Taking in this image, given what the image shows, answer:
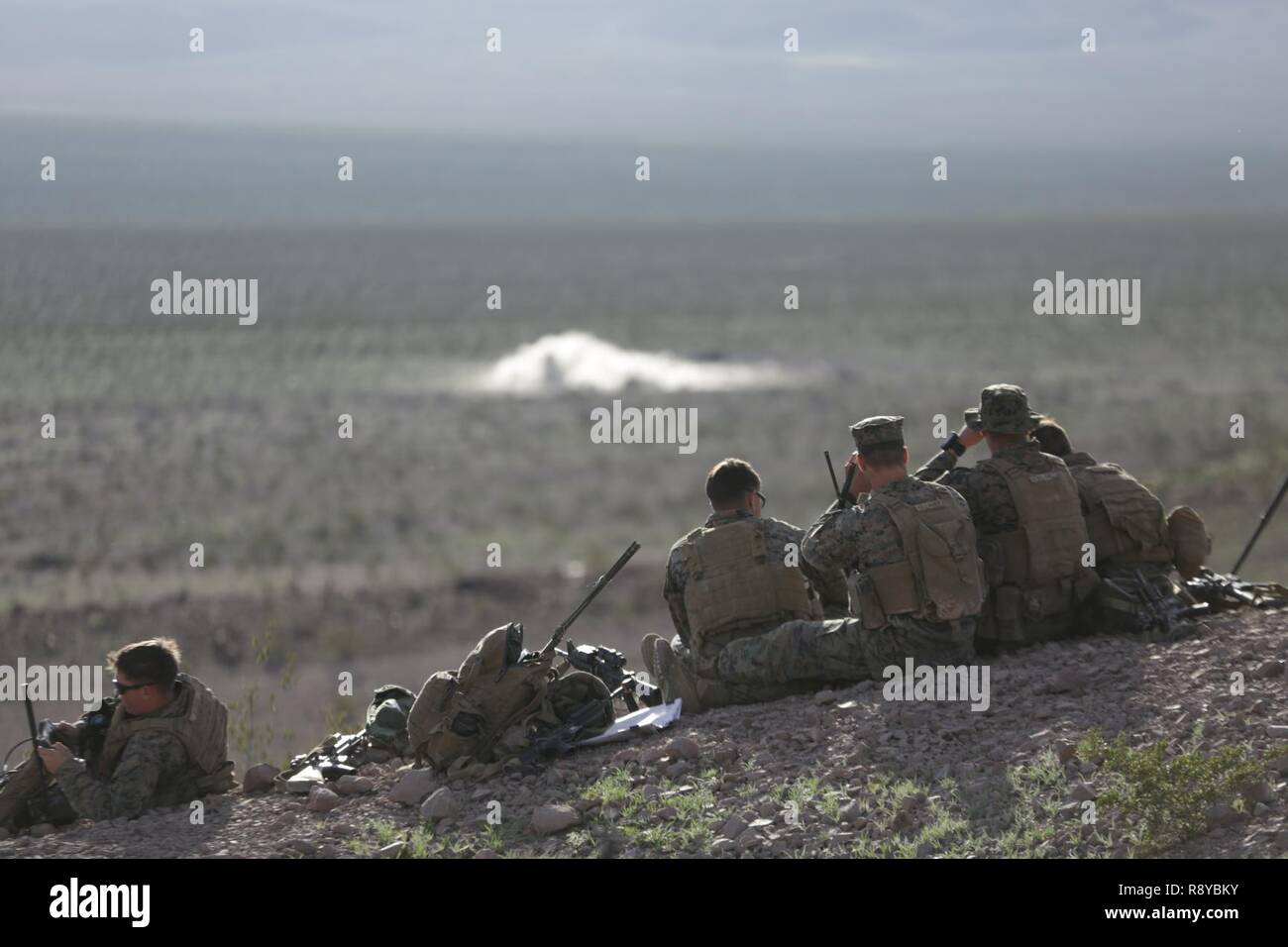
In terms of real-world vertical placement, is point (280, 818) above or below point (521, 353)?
below

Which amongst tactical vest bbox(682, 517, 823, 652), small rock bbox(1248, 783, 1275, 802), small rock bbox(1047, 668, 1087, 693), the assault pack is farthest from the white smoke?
small rock bbox(1248, 783, 1275, 802)

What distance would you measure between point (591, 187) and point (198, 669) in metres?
180

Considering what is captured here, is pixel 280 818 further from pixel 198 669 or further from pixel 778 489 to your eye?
pixel 778 489

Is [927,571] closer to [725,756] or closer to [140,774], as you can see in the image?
[725,756]

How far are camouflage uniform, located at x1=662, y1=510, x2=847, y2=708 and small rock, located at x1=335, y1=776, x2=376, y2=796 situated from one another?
5.53 feet

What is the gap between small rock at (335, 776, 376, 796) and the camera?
830 centimetres

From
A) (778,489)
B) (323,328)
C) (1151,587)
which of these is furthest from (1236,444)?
(323,328)

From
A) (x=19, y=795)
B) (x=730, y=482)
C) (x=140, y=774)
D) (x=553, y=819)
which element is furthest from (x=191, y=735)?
(x=730, y=482)

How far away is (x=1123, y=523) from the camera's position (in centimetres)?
932

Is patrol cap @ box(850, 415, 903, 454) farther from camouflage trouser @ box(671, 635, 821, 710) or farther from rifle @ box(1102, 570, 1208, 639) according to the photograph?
rifle @ box(1102, 570, 1208, 639)

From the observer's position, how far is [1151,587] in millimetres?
9219

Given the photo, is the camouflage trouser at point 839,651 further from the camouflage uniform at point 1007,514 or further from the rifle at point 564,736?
the rifle at point 564,736

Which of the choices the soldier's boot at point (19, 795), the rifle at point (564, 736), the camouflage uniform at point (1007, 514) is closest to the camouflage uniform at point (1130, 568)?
the camouflage uniform at point (1007, 514)

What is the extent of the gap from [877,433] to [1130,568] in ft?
5.99
